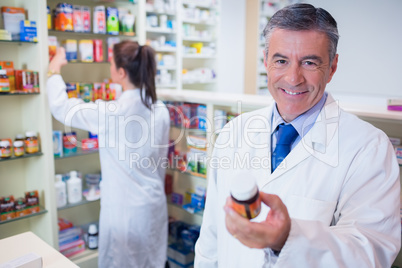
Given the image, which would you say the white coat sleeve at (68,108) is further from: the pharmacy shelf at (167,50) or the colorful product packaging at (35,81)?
the pharmacy shelf at (167,50)

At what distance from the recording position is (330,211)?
123 cm

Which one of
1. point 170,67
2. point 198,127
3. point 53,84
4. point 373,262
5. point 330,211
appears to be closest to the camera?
point 373,262

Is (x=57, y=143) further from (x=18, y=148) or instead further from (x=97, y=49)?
(x=97, y=49)

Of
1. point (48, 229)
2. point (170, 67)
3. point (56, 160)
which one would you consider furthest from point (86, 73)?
point (170, 67)

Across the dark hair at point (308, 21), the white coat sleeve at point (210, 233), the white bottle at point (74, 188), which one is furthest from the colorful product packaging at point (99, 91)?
the dark hair at point (308, 21)

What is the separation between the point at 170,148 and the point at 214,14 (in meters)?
3.21

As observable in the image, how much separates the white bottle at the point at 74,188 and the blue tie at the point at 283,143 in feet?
6.39

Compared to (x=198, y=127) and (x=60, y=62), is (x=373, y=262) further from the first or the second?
(x=60, y=62)

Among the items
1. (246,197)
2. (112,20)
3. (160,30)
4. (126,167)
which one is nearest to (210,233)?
(246,197)

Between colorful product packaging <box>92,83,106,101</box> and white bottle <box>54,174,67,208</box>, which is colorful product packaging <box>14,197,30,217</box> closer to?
white bottle <box>54,174,67,208</box>

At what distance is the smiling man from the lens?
3.06ft

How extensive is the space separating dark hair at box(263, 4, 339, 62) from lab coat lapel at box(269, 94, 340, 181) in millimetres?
213

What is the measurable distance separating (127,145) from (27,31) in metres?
1.01

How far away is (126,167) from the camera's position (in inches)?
102
